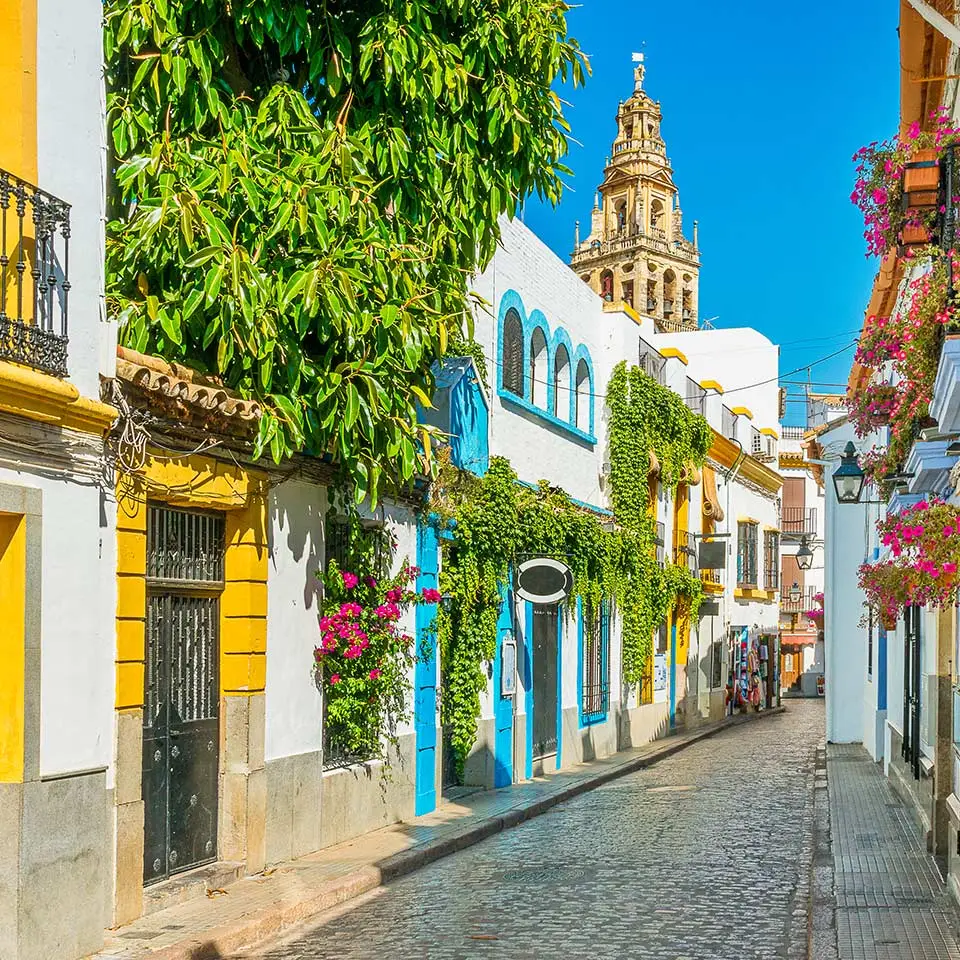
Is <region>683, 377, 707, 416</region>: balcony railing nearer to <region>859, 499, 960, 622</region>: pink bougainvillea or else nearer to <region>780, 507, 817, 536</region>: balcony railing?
<region>859, 499, 960, 622</region>: pink bougainvillea

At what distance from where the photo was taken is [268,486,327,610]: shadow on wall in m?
11.3

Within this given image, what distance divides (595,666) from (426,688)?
27.9 feet

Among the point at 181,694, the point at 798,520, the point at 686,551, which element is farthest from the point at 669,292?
the point at 181,694

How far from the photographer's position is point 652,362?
2702 cm

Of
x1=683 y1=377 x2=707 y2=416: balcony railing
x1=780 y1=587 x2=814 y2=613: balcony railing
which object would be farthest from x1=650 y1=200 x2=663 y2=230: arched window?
x1=683 y1=377 x2=707 y2=416: balcony railing

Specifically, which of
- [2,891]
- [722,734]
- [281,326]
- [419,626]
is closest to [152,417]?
[281,326]

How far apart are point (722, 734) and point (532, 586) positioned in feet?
44.5

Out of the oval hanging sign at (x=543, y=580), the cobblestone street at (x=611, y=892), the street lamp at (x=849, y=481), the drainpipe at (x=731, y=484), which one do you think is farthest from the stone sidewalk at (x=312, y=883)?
the drainpipe at (x=731, y=484)

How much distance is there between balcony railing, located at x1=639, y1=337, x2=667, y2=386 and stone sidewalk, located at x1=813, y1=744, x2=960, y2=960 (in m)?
11.2

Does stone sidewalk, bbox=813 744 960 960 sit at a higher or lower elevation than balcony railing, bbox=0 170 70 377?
lower

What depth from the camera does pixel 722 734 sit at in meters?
30.0

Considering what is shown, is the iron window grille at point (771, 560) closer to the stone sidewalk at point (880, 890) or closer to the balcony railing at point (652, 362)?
the balcony railing at point (652, 362)

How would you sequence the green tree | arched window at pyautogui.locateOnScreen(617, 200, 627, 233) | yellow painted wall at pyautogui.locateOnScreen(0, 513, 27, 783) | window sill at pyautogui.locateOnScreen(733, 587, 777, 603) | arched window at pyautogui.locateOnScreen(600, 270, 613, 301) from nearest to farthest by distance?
1. yellow painted wall at pyautogui.locateOnScreen(0, 513, 27, 783)
2. the green tree
3. window sill at pyautogui.locateOnScreen(733, 587, 777, 603)
4. arched window at pyautogui.locateOnScreen(617, 200, 627, 233)
5. arched window at pyautogui.locateOnScreen(600, 270, 613, 301)

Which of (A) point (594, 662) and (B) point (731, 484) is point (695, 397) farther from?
(A) point (594, 662)
